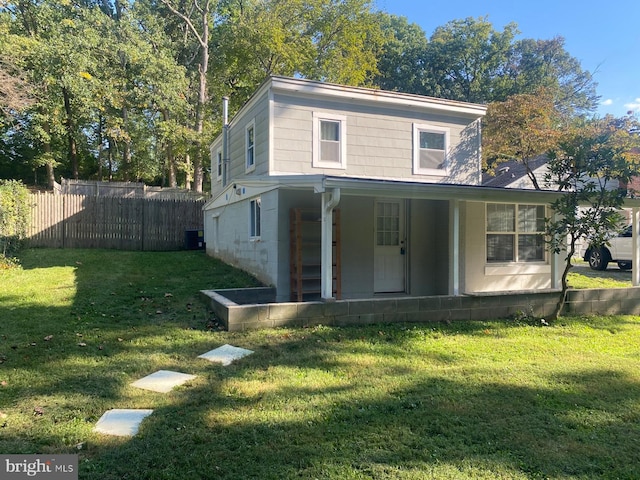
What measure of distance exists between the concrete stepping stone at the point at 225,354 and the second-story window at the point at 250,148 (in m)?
6.21

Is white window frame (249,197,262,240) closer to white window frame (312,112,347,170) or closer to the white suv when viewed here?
white window frame (312,112,347,170)

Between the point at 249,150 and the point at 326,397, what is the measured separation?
330 inches

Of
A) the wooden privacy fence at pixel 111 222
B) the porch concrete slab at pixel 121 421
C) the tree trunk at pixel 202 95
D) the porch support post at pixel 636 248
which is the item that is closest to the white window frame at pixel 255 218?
the porch concrete slab at pixel 121 421

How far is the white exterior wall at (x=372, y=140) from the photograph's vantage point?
31.2 feet

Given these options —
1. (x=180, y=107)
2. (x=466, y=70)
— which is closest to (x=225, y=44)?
(x=180, y=107)

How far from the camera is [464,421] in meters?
3.30

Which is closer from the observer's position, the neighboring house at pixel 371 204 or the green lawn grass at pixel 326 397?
the green lawn grass at pixel 326 397

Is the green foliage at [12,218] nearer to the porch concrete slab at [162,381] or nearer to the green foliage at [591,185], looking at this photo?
the porch concrete slab at [162,381]

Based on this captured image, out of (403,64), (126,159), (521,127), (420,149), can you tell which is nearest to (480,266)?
(420,149)

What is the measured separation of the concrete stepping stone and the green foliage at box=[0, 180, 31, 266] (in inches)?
283

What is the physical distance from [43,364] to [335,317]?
3644 millimetres

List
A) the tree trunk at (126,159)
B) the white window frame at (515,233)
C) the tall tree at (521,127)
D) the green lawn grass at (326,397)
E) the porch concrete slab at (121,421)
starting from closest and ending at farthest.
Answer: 1. the green lawn grass at (326,397)
2. the porch concrete slab at (121,421)
3. the white window frame at (515,233)
4. the tall tree at (521,127)
5. the tree trunk at (126,159)

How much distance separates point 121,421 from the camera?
10.5 ft

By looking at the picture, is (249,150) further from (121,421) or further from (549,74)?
(549,74)
